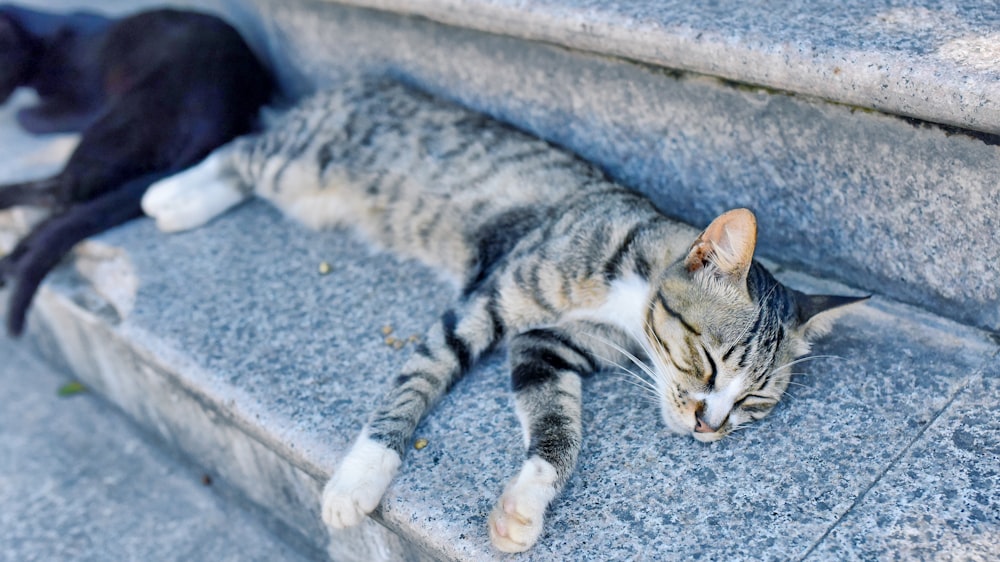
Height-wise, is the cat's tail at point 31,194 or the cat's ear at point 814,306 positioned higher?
the cat's ear at point 814,306

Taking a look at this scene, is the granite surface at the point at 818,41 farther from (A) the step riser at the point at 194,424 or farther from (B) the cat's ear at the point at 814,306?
(A) the step riser at the point at 194,424

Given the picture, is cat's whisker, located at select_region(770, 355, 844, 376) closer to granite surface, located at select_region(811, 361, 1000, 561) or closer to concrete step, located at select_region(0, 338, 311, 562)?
granite surface, located at select_region(811, 361, 1000, 561)

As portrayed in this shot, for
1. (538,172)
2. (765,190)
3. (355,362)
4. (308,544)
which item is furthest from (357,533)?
(765,190)

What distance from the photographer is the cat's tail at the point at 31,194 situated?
3.10m

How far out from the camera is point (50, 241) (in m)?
2.95

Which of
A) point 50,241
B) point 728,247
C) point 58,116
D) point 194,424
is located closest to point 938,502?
point 728,247

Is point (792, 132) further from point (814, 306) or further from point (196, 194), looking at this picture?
point (196, 194)

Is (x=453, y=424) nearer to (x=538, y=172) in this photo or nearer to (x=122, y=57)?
(x=538, y=172)

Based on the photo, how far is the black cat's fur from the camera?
9.99 feet

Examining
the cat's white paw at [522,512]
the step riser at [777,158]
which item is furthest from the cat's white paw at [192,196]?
the cat's white paw at [522,512]

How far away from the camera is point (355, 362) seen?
8.00 ft

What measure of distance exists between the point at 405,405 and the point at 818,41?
4.80ft

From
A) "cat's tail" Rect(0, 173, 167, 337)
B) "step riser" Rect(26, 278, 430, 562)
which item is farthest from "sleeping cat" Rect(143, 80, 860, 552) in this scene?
"step riser" Rect(26, 278, 430, 562)

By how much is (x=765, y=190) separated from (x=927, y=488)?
0.99 meters
